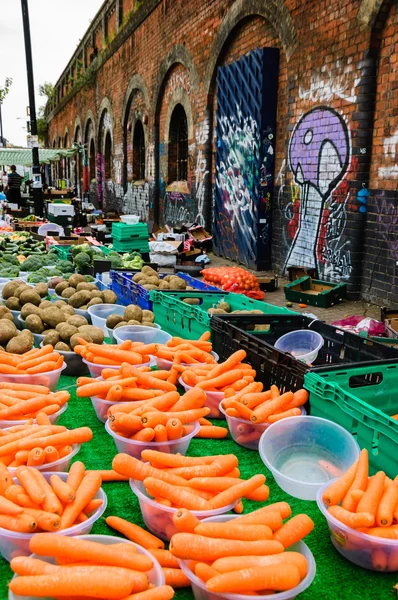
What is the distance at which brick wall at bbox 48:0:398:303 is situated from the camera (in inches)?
268

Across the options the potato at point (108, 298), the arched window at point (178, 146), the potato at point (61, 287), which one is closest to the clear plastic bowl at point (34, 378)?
the potato at point (108, 298)

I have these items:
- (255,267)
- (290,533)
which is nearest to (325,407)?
(290,533)

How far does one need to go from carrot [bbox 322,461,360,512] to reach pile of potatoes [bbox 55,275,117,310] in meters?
3.09

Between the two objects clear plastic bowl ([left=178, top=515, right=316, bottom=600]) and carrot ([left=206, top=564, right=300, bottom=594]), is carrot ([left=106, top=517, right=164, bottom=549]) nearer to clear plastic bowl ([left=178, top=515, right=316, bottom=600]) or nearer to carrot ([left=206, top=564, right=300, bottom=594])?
clear plastic bowl ([left=178, top=515, right=316, bottom=600])

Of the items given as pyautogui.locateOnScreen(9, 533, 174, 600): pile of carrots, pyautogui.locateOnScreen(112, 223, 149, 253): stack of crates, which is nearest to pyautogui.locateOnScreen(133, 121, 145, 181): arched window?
pyautogui.locateOnScreen(112, 223, 149, 253): stack of crates

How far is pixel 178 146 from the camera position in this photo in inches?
602

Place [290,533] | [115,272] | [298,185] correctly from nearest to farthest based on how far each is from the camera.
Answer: [290,533], [115,272], [298,185]

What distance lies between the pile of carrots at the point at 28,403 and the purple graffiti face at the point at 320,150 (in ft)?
19.8

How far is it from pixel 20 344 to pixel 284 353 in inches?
72.2

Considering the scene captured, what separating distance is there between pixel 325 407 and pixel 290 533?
3.14ft

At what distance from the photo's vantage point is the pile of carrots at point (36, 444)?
2.10 meters

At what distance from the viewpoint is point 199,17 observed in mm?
12227

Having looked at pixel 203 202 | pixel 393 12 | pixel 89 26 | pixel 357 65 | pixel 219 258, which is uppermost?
pixel 89 26

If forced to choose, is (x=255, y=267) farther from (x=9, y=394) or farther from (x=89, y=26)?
(x=89, y=26)
